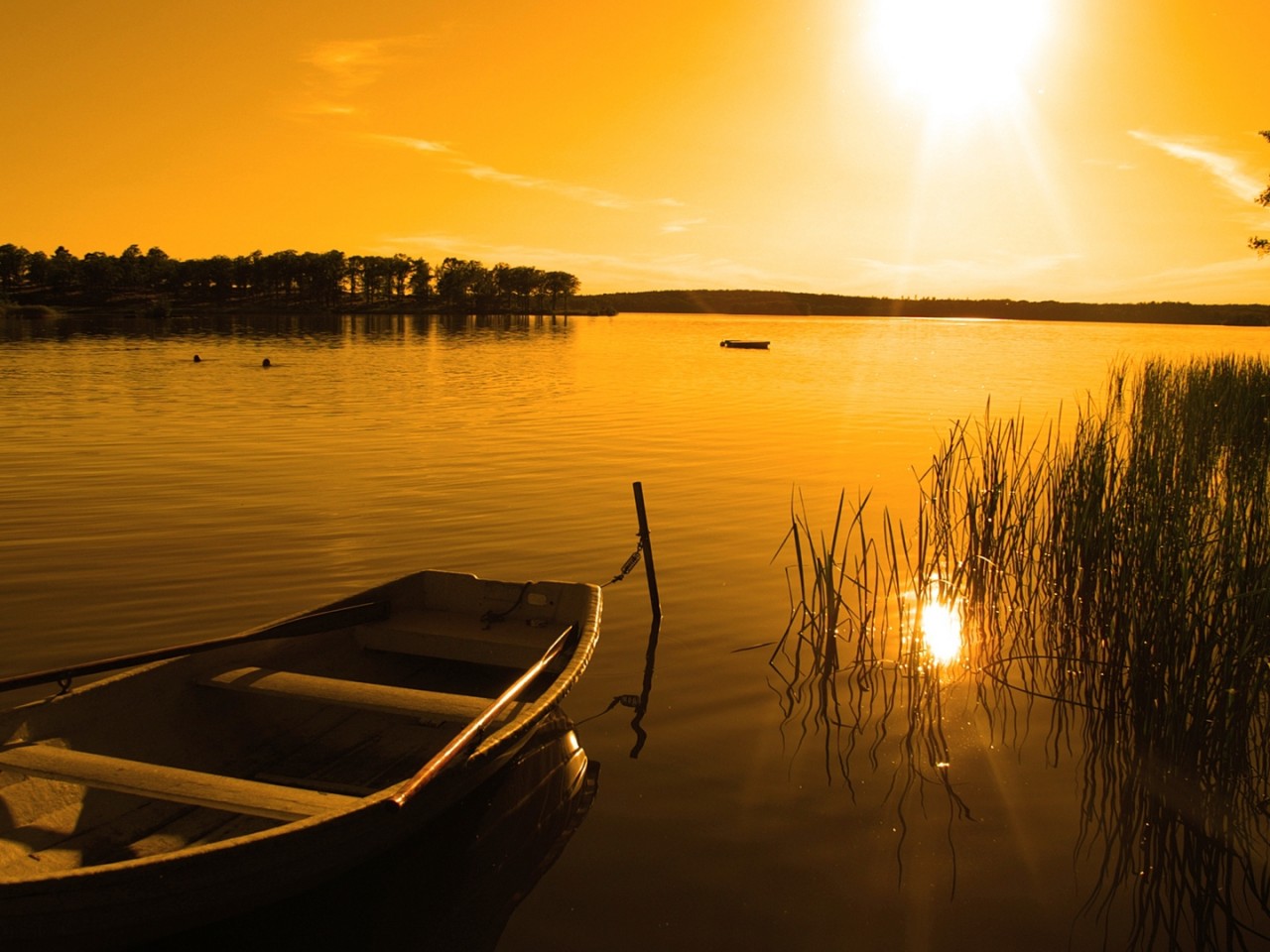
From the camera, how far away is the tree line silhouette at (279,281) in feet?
408

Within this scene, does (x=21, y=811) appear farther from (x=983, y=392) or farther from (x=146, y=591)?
(x=983, y=392)

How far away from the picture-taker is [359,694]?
5219 mm

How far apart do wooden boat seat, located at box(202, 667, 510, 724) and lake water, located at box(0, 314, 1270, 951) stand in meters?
1.02

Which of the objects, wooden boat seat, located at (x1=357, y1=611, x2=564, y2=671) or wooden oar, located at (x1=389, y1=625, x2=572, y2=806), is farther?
wooden boat seat, located at (x1=357, y1=611, x2=564, y2=671)

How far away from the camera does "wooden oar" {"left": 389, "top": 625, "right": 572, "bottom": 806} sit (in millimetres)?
3906

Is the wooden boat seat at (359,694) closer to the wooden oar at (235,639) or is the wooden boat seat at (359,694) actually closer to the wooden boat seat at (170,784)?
the wooden oar at (235,639)

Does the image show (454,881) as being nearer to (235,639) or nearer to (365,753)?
(365,753)

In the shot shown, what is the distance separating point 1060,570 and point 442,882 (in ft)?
20.2

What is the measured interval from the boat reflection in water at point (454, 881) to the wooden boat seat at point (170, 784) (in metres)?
0.65

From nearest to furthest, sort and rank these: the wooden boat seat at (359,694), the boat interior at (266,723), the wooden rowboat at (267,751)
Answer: the wooden rowboat at (267,751)
the boat interior at (266,723)
the wooden boat seat at (359,694)

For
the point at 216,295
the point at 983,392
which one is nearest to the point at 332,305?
the point at 216,295

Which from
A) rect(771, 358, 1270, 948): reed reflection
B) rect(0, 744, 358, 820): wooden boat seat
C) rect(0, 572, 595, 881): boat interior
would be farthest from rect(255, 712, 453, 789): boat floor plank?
rect(771, 358, 1270, 948): reed reflection

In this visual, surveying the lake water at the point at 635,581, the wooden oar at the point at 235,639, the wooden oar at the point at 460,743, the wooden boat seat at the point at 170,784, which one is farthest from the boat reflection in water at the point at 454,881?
the wooden oar at the point at 235,639

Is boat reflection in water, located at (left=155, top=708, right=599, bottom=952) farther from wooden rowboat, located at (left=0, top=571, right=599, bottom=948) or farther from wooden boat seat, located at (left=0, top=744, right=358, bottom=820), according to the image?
wooden boat seat, located at (left=0, top=744, right=358, bottom=820)
